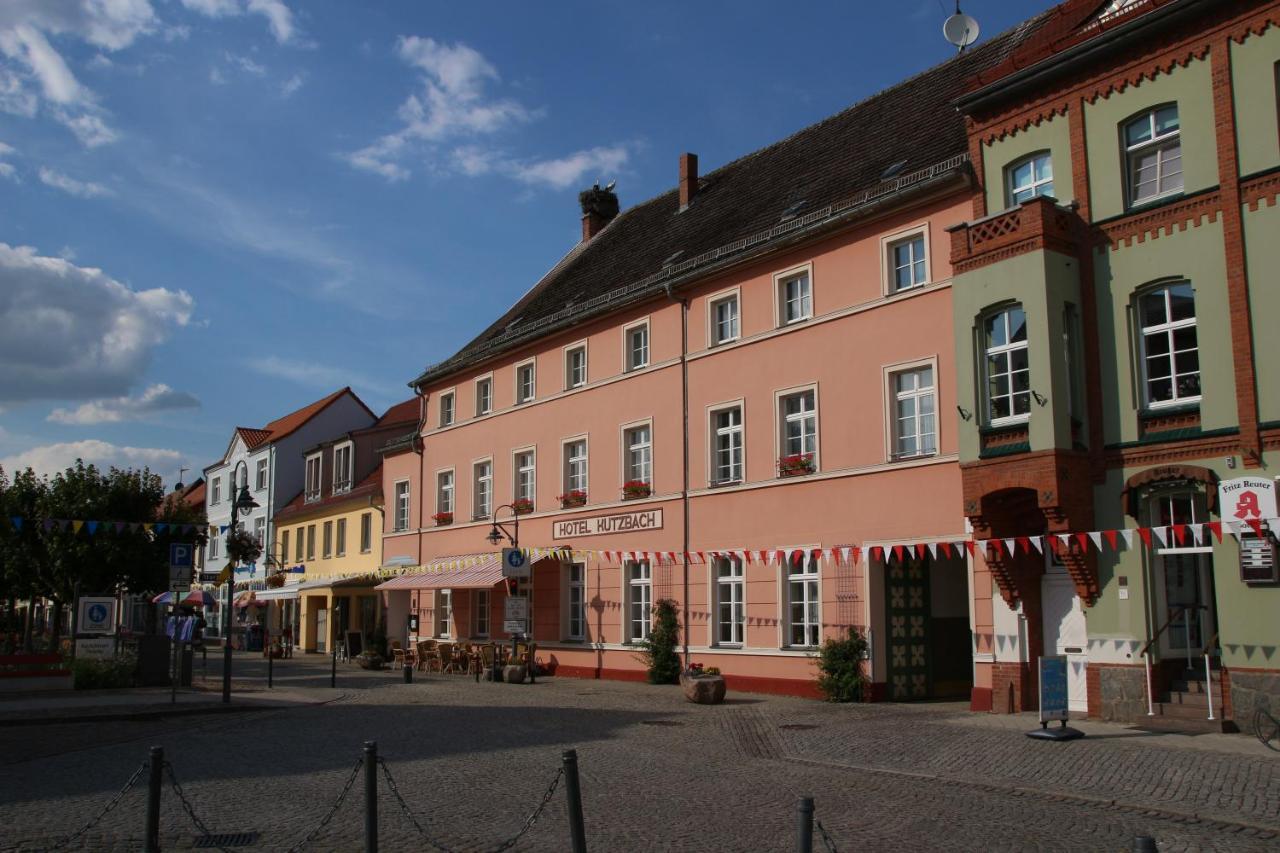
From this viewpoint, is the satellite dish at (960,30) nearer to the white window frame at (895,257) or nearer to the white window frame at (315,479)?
Result: the white window frame at (895,257)

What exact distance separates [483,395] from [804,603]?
1576cm

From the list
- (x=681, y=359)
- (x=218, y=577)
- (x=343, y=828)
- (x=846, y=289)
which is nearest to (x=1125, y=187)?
(x=846, y=289)

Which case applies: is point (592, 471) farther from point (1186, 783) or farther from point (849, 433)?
point (1186, 783)

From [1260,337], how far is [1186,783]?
6.96 metres

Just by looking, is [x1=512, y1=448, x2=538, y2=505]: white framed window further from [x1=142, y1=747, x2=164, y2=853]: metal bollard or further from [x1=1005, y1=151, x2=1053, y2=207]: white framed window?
[x1=142, y1=747, x2=164, y2=853]: metal bollard

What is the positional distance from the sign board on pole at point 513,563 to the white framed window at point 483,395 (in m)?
9.39

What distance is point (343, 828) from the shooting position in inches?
388

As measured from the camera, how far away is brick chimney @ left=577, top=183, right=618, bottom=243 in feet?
128

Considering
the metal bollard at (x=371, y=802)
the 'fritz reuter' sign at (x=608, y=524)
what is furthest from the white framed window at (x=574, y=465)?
the metal bollard at (x=371, y=802)

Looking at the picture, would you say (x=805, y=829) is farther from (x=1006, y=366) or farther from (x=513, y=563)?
(x=513, y=563)

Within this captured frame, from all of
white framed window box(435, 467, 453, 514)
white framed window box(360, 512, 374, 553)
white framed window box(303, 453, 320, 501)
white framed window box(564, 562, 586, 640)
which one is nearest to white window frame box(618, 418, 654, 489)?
white framed window box(564, 562, 586, 640)

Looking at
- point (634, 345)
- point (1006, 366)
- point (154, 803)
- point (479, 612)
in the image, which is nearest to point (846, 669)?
point (1006, 366)

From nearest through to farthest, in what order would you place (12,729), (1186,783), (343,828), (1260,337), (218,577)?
(343,828)
(1186,783)
(1260,337)
(12,729)
(218,577)

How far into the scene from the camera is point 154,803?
25.9 feet
